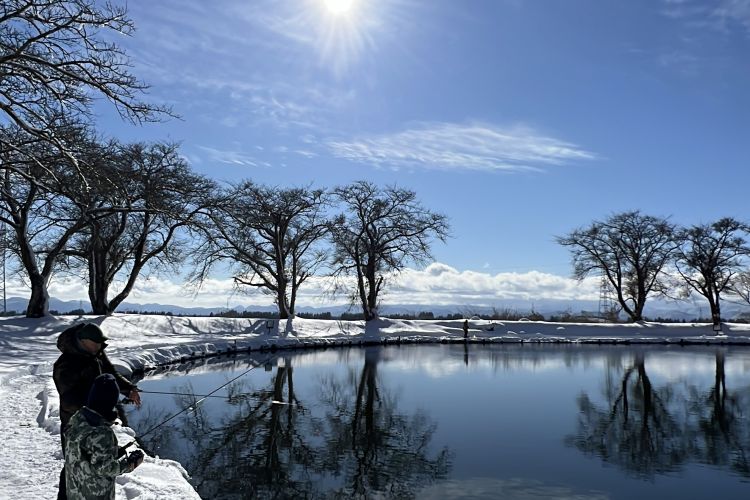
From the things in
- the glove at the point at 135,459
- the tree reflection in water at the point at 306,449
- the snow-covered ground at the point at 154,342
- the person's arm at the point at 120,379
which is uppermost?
the person's arm at the point at 120,379

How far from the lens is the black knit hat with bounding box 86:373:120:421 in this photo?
12.3 feet

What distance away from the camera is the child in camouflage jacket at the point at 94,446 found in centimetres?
375

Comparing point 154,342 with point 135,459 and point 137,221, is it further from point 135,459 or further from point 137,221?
point 135,459

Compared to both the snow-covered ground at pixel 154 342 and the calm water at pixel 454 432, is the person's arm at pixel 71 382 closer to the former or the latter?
the snow-covered ground at pixel 154 342

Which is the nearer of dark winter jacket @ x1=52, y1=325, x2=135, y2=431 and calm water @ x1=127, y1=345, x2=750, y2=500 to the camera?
dark winter jacket @ x1=52, y1=325, x2=135, y2=431

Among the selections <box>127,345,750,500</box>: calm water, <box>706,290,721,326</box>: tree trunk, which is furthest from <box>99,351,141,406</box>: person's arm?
<box>706,290,721,326</box>: tree trunk

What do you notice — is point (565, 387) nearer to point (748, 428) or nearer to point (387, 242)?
point (748, 428)

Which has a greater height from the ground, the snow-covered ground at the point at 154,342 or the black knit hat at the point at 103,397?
the black knit hat at the point at 103,397

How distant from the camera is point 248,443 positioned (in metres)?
10.4

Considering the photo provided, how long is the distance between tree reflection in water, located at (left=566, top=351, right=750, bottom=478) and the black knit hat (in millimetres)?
8166

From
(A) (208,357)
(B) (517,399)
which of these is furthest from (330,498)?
(A) (208,357)

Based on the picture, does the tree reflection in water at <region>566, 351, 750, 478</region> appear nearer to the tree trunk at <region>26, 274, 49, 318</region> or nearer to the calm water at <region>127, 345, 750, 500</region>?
the calm water at <region>127, 345, 750, 500</region>

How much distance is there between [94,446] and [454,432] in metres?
8.88

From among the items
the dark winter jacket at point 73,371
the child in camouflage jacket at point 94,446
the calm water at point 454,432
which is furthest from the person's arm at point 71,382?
the calm water at point 454,432
